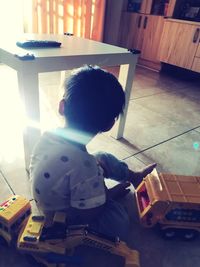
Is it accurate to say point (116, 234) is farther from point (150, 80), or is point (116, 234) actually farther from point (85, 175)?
point (150, 80)

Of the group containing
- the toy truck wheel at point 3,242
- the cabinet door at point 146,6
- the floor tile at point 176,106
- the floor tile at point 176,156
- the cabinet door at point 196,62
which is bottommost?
the floor tile at point 176,106

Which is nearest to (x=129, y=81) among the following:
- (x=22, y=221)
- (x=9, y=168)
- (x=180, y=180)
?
(x=180, y=180)

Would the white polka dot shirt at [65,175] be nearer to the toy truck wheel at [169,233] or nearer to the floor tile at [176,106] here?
the toy truck wheel at [169,233]

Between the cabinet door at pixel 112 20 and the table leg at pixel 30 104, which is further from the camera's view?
the cabinet door at pixel 112 20

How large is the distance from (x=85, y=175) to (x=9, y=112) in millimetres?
1169

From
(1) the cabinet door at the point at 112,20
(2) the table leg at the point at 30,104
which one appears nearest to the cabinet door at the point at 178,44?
(1) the cabinet door at the point at 112,20

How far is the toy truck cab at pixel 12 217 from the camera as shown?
705mm

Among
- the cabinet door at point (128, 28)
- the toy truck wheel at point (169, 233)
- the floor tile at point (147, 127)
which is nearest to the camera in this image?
the toy truck wheel at point (169, 233)

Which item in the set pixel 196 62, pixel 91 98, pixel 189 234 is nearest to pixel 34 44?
pixel 91 98

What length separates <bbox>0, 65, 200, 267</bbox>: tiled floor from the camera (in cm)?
80

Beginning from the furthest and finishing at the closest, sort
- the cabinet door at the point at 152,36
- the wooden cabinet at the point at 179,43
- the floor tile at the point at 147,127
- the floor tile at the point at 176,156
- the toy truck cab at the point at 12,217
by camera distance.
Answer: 1. the cabinet door at the point at 152,36
2. the wooden cabinet at the point at 179,43
3. the floor tile at the point at 147,127
4. the floor tile at the point at 176,156
5. the toy truck cab at the point at 12,217

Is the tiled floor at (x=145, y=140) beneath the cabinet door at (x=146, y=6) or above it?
beneath

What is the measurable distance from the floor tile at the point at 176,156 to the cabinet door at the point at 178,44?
4.94 ft

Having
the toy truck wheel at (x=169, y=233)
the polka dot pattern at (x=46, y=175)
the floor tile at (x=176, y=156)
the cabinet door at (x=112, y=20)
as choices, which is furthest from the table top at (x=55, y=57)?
the cabinet door at (x=112, y=20)
